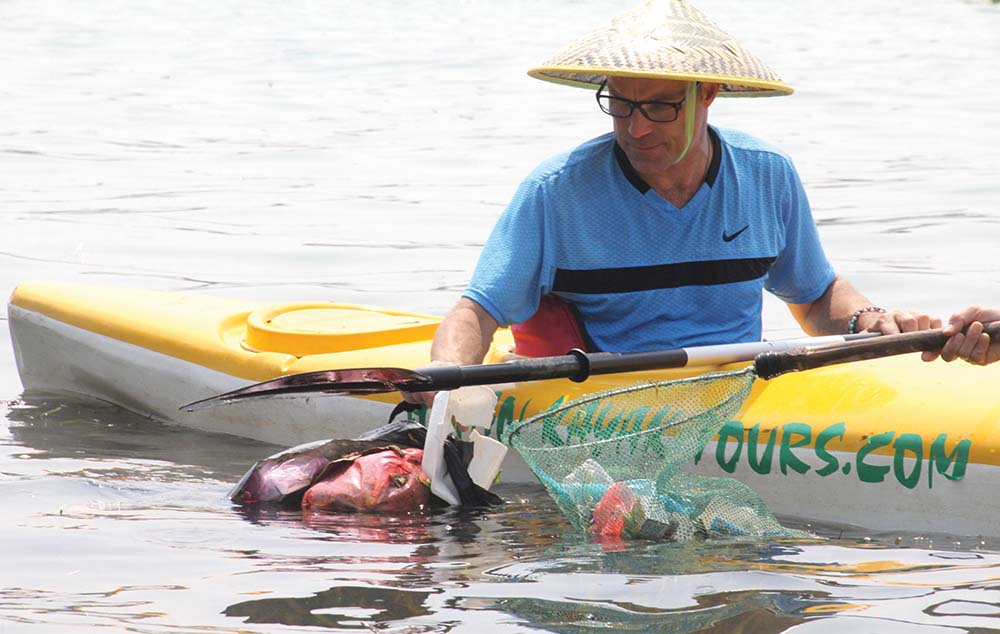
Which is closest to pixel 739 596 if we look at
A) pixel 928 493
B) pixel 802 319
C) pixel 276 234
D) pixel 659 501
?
pixel 659 501

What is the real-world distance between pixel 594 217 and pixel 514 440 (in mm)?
657

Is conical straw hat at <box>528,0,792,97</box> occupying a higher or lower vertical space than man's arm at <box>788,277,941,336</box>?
higher

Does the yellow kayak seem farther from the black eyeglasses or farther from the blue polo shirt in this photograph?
the black eyeglasses

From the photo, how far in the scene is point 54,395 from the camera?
5.88m

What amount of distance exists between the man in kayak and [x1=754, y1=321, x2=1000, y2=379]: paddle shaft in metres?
0.17

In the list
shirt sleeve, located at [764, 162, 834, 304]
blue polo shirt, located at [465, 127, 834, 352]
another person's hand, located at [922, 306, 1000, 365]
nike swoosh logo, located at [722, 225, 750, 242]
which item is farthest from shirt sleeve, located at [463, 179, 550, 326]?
another person's hand, located at [922, 306, 1000, 365]

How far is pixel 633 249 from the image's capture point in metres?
4.23

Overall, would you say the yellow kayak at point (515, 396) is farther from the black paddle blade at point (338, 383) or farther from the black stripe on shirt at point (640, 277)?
the black paddle blade at point (338, 383)

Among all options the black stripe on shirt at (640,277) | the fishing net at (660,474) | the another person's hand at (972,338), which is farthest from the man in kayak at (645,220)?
the fishing net at (660,474)

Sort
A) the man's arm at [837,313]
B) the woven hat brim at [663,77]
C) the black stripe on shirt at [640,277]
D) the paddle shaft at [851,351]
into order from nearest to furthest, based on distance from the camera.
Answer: the paddle shaft at [851,351] < the woven hat brim at [663,77] < the black stripe on shirt at [640,277] < the man's arm at [837,313]

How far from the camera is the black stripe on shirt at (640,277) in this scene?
4234 mm

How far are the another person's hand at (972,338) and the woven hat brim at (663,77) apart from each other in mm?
788

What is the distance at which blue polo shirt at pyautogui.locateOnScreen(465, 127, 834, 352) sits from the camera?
13.8 ft

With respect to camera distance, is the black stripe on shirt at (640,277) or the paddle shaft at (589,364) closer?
the paddle shaft at (589,364)
